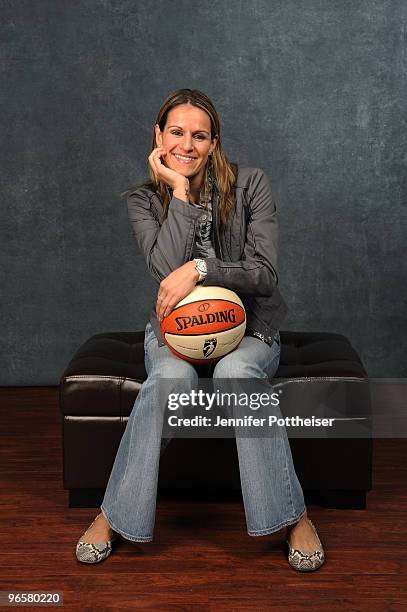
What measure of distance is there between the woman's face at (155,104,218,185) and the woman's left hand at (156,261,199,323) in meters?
0.40

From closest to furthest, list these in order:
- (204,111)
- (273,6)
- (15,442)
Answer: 1. (204,111)
2. (15,442)
3. (273,6)

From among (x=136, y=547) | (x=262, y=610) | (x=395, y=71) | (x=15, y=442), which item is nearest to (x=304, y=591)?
(x=262, y=610)

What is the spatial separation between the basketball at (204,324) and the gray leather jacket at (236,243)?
10cm

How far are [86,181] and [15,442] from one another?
1.64 metres

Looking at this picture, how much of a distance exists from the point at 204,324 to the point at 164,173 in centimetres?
59

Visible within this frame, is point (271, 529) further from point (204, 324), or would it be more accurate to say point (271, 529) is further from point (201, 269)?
point (201, 269)

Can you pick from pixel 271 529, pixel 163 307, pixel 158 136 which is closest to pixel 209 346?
pixel 163 307

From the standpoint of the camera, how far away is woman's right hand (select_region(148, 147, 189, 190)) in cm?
277

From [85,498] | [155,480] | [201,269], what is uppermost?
[201,269]

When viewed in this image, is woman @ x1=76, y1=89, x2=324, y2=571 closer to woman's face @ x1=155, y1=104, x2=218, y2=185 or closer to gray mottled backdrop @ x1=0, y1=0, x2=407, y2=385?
woman's face @ x1=155, y1=104, x2=218, y2=185

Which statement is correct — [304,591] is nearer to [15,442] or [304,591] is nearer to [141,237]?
[141,237]

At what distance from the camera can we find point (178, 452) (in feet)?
9.23

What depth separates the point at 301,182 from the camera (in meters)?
4.64

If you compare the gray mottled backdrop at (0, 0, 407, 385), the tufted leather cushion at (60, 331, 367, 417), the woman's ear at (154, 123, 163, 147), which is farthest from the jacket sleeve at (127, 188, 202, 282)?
the gray mottled backdrop at (0, 0, 407, 385)
